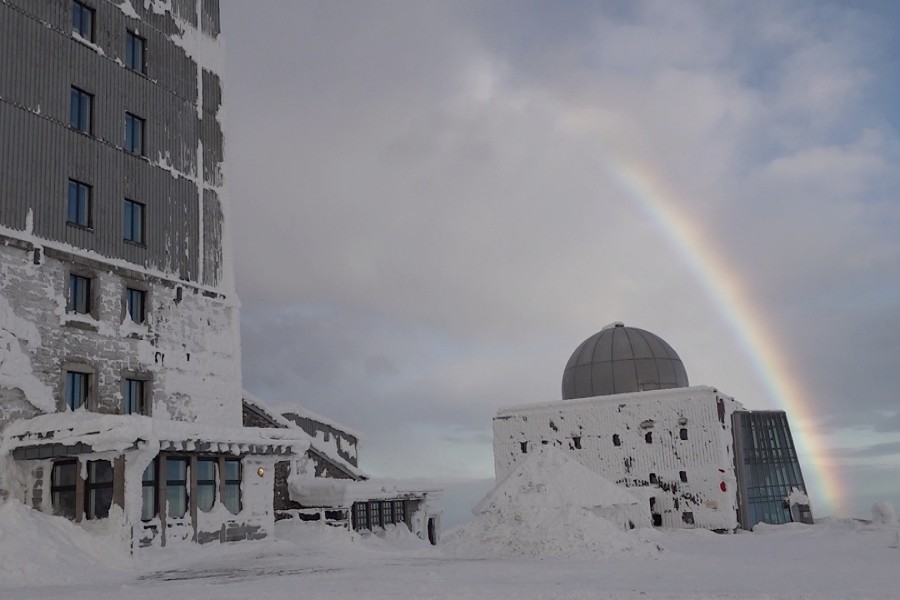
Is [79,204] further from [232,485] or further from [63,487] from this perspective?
[232,485]

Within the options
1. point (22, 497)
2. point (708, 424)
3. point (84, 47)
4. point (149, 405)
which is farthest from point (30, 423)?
point (708, 424)

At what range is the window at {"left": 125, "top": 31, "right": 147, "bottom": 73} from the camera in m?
34.9

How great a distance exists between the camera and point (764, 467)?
179ft

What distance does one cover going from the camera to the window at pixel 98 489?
87.8 ft

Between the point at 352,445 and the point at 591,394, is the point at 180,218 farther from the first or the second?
the point at 591,394

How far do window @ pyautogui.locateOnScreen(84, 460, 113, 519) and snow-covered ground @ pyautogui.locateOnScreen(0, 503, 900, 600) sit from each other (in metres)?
1.44

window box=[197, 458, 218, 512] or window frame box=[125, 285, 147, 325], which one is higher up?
window frame box=[125, 285, 147, 325]

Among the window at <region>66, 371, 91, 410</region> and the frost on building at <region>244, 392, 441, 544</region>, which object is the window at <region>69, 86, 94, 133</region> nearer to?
the window at <region>66, 371, 91, 410</region>

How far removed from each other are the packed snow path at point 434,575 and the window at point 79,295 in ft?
31.7

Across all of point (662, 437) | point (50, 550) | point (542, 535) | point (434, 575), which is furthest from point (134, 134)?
point (662, 437)

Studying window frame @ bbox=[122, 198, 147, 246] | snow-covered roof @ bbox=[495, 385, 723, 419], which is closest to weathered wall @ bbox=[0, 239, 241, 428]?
window frame @ bbox=[122, 198, 147, 246]

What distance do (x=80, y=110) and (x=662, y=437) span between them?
121ft

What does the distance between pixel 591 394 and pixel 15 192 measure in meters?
39.1

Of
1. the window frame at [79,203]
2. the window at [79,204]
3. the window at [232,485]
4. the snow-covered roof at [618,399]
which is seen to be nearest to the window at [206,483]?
the window at [232,485]
